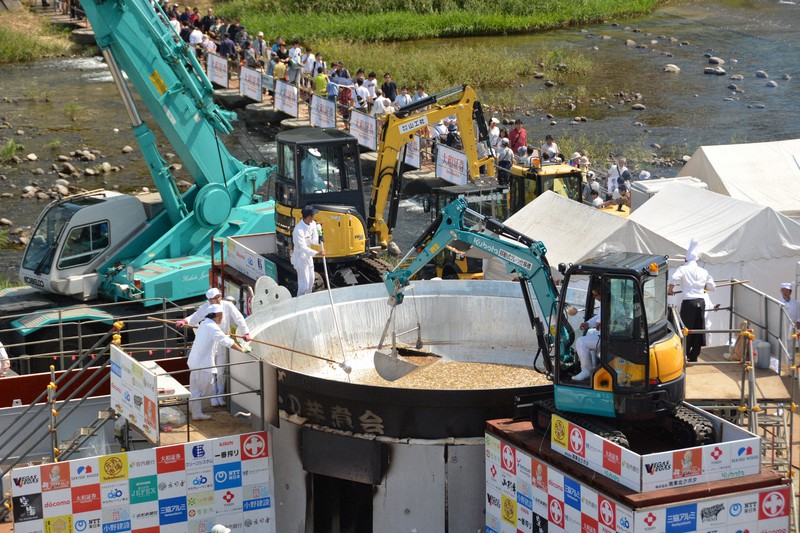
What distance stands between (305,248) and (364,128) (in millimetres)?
14232

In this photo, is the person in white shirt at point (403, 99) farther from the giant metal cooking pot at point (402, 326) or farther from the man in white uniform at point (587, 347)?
the man in white uniform at point (587, 347)

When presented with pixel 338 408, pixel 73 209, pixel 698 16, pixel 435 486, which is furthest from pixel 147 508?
pixel 698 16

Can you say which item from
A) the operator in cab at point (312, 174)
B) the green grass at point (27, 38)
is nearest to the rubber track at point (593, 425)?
the operator in cab at point (312, 174)

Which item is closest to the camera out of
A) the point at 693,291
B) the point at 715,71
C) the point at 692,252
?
the point at 693,291

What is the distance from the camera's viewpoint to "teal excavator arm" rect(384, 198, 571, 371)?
45.8 ft

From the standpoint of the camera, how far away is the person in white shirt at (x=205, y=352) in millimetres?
14164

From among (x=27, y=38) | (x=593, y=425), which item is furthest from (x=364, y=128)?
(x=27, y=38)

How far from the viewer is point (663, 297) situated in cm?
1264

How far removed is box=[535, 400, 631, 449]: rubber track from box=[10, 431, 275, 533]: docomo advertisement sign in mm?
3261

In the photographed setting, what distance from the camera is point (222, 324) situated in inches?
591

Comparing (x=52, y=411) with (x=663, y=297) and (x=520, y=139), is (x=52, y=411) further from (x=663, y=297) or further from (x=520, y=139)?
(x=520, y=139)

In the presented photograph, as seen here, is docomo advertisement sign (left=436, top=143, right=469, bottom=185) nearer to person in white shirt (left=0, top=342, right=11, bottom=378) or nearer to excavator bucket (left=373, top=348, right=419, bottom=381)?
excavator bucket (left=373, top=348, right=419, bottom=381)

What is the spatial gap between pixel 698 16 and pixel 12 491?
47.6 m

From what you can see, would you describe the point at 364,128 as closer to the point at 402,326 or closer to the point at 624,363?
the point at 402,326
